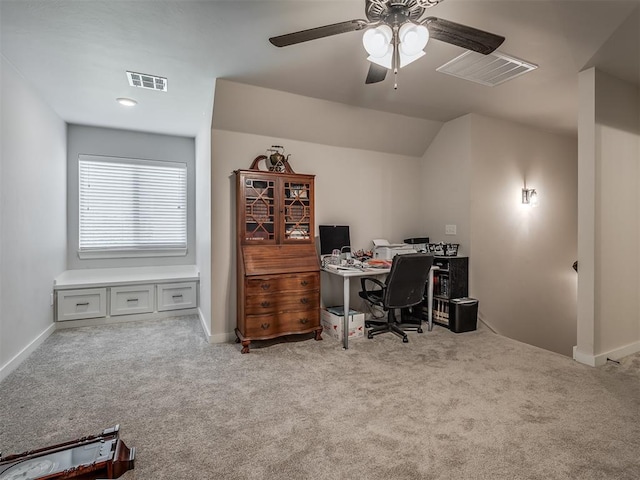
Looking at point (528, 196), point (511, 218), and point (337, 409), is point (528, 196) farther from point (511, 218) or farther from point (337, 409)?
point (337, 409)

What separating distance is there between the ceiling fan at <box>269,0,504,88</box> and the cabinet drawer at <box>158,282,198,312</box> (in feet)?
12.3

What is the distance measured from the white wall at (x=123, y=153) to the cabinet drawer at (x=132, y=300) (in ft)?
2.16

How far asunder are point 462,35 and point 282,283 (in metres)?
2.56

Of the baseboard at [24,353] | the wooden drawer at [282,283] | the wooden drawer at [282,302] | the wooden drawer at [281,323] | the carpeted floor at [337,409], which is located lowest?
the carpeted floor at [337,409]

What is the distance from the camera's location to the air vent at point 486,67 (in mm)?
2711

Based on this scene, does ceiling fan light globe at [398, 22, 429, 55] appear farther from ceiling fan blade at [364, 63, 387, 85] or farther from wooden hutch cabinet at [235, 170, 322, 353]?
wooden hutch cabinet at [235, 170, 322, 353]

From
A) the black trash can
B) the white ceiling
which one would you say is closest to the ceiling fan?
the white ceiling

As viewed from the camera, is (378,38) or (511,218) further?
(511,218)

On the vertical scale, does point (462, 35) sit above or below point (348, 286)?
above

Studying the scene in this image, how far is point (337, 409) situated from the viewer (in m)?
2.25

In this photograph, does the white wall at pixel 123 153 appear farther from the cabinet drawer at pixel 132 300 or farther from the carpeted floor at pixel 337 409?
the carpeted floor at pixel 337 409

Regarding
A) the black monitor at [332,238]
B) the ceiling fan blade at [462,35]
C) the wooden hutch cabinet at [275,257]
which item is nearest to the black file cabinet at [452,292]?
the black monitor at [332,238]

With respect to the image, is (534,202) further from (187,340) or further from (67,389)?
(67,389)

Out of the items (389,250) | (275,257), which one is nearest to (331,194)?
(389,250)
